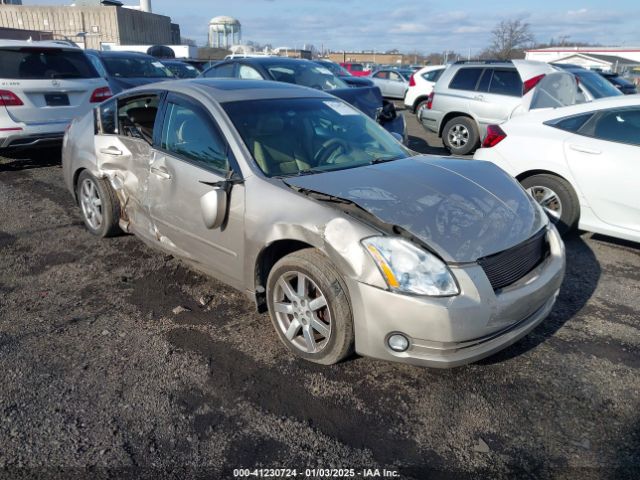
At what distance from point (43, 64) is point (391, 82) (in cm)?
1688

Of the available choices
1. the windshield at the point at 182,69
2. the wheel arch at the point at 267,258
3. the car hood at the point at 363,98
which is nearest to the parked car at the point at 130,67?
the windshield at the point at 182,69

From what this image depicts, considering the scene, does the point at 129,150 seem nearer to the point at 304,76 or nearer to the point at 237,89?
the point at 237,89

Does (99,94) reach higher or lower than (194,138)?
higher

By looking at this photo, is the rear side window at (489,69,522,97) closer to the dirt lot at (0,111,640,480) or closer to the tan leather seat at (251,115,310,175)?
the dirt lot at (0,111,640,480)

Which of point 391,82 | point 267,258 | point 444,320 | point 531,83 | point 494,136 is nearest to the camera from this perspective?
point 444,320

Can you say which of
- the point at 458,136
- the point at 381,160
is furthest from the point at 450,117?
the point at 381,160

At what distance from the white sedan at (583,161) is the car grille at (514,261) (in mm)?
1862

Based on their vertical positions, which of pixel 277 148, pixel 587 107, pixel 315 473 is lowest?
pixel 315 473

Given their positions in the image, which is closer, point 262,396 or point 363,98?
point 262,396

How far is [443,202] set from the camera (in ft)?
9.58

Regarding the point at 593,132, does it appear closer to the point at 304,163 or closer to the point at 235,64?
the point at 304,163

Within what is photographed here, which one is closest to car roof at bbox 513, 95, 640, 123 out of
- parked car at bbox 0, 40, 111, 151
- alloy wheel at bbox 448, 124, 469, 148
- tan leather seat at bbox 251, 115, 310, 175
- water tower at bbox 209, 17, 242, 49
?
tan leather seat at bbox 251, 115, 310, 175

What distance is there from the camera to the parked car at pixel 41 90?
671 centimetres

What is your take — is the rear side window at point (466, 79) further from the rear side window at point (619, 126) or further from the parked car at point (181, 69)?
the parked car at point (181, 69)
